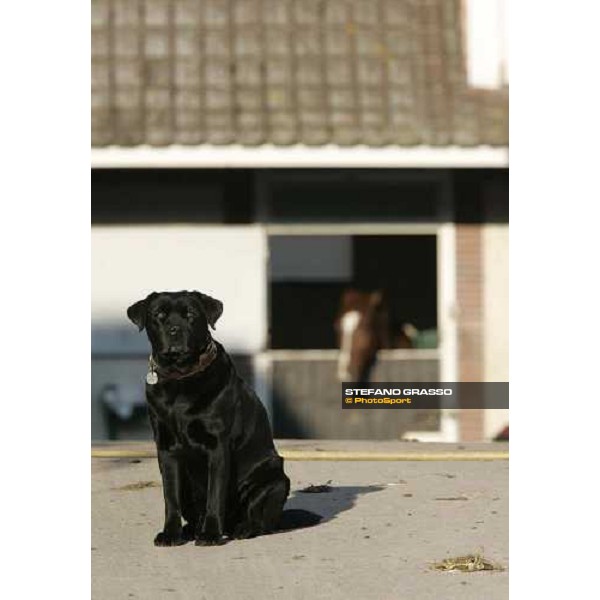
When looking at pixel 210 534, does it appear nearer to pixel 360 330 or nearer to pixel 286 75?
pixel 286 75

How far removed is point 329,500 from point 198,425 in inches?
61.7

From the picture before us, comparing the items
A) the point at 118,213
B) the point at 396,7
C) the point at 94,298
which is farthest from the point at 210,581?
the point at 396,7

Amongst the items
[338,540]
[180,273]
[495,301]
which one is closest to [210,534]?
[338,540]

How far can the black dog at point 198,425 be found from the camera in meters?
7.02

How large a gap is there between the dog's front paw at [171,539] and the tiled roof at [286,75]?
386cm

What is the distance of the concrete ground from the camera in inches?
263

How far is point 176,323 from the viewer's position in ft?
22.9

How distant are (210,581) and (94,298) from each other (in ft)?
9.28

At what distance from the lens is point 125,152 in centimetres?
1073

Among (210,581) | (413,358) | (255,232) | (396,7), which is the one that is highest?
(396,7)

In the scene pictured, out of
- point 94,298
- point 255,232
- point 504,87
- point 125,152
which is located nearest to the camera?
point 94,298
